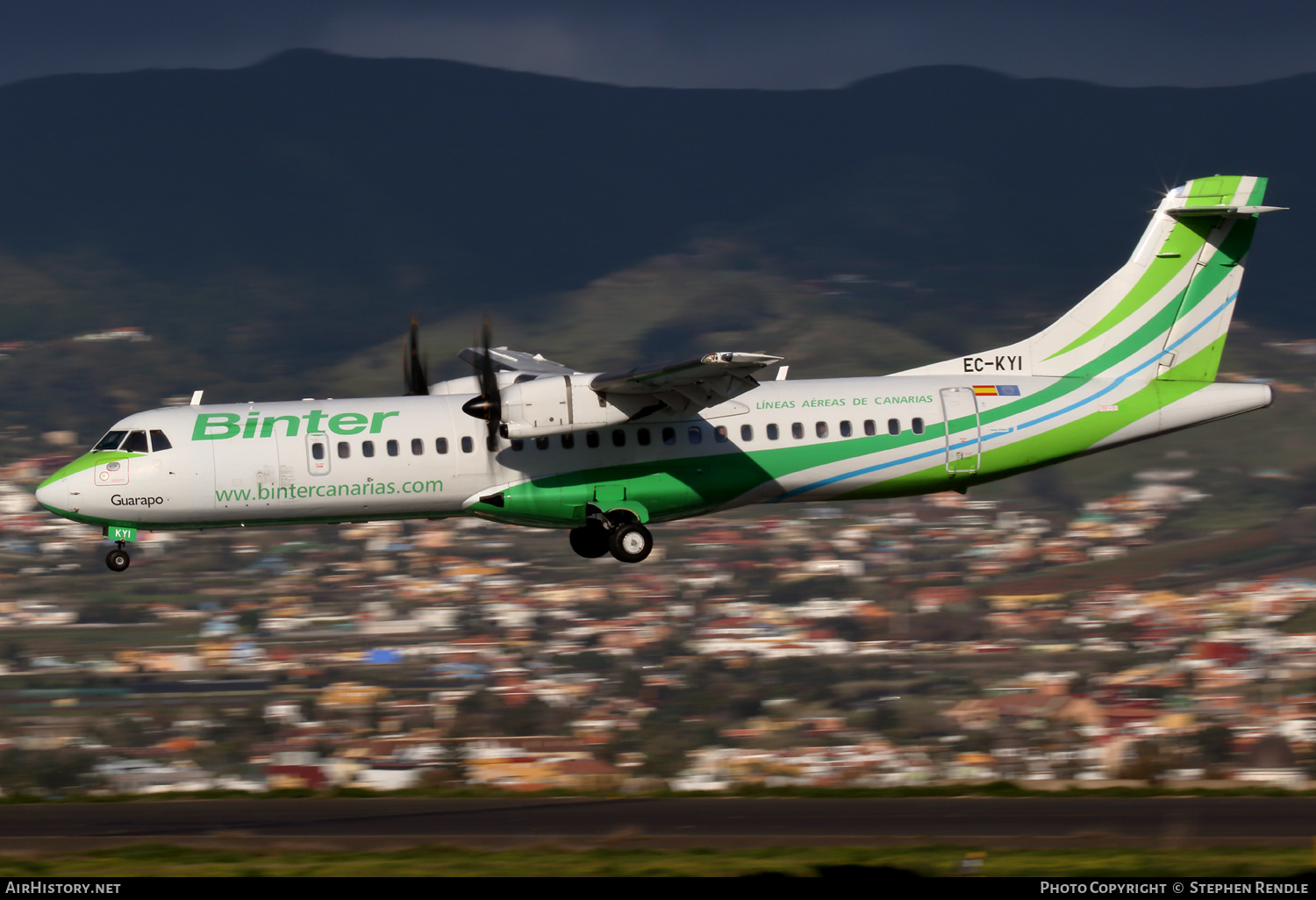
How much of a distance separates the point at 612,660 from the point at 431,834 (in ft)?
172

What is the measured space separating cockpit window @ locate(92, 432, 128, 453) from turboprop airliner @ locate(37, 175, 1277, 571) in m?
0.05

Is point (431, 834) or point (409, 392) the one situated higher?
point (409, 392)

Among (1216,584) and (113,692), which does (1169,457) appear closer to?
(1216,584)

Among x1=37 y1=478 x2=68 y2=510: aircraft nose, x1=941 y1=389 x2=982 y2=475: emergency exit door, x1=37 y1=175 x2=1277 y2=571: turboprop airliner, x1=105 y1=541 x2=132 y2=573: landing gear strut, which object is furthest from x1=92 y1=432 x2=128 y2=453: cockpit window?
x1=941 y1=389 x2=982 y2=475: emergency exit door

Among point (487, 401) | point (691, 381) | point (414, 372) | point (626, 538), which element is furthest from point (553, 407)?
point (414, 372)

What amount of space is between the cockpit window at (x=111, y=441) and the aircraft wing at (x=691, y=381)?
10063 millimetres

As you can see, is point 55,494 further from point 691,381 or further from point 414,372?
point 691,381

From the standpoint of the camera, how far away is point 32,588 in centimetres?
10525

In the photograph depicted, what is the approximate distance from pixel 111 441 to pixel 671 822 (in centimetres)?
1463

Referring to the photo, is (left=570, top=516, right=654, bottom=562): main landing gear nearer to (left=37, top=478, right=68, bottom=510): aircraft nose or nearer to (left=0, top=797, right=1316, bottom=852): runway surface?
(left=0, top=797, right=1316, bottom=852): runway surface

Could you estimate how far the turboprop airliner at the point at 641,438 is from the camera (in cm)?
2816

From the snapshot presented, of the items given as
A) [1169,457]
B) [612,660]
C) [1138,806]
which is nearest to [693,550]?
[612,660]

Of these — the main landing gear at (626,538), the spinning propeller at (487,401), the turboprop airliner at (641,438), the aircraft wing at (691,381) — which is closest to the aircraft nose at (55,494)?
the turboprop airliner at (641,438)

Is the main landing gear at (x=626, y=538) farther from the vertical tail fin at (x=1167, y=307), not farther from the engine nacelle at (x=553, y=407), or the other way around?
the vertical tail fin at (x=1167, y=307)
